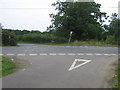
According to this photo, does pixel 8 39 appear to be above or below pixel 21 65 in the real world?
above

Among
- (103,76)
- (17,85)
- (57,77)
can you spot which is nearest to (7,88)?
(17,85)

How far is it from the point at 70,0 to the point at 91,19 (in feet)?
22.7

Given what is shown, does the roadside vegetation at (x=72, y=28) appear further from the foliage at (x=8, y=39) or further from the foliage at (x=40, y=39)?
the foliage at (x=8, y=39)

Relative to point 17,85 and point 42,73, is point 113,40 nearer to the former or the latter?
point 42,73

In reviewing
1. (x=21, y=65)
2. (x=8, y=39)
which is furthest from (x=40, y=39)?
(x=21, y=65)

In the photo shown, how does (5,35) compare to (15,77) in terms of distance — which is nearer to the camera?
(15,77)

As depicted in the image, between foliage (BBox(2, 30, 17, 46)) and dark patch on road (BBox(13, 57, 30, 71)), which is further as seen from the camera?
foliage (BBox(2, 30, 17, 46))

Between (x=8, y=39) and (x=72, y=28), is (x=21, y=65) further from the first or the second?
(x=72, y=28)

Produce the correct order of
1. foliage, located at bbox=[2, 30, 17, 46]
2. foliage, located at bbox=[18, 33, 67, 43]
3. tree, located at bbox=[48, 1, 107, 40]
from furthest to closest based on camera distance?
tree, located at bbox=[48, 1, 107, 40]
foliage, located at bbox=[18, 33, 67, 43]
foliage, located at bbox=[2, 30, 17, 46]

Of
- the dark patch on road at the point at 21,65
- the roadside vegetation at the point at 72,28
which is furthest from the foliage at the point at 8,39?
the dark patch on road at the point at 21,65

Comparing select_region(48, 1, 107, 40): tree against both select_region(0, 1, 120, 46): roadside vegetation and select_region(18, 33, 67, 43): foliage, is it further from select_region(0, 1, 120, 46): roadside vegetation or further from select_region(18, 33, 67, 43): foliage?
select_region(18, 33, 67, 43): foliage

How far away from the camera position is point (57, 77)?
11.2 m

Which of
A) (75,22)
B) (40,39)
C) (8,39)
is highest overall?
(75,22)

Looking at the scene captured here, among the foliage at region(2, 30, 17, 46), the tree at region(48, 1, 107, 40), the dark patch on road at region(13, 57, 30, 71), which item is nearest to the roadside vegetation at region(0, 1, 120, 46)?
the tree at region(48, 1, 107, 40)
